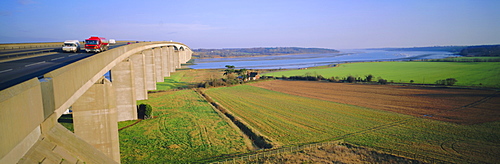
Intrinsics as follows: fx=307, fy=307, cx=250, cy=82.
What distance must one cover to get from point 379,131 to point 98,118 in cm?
2221

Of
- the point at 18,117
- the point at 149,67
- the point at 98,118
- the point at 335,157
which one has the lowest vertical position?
the point at 335,157

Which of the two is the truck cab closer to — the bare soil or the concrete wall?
the bare soil

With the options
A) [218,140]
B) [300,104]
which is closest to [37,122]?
[218,140]

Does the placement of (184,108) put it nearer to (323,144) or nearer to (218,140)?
(218,140)

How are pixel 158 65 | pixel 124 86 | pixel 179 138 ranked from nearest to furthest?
pixel 179 138 → pixel 124 86 → pixel 158 65

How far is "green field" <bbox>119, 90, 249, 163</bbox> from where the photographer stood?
20.2 meters

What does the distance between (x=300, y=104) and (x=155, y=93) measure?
23.9m

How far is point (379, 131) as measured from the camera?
88.4 feet

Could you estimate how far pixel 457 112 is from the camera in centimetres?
3531

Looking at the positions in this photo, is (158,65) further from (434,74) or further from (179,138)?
(434,74)

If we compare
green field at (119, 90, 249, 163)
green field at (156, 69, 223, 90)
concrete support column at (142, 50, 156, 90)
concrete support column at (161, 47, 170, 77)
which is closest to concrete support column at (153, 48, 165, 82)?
green field at (156, 69, 223, 90)

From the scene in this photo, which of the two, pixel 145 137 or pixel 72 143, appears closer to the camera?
pixel 72 143

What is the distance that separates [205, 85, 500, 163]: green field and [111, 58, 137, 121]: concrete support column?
11.5 meters

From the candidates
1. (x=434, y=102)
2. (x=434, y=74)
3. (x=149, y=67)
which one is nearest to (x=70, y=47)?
(x=149, y=67)
